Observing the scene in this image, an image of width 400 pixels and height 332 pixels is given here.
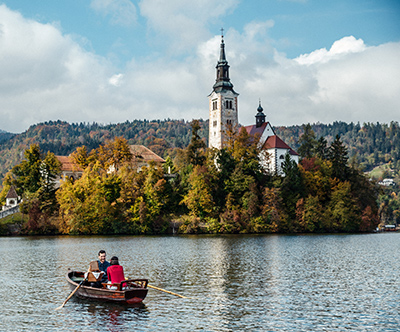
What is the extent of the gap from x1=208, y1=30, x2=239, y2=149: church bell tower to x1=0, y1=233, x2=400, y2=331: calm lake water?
232 ft

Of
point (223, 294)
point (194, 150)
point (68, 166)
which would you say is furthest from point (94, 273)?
point (68, 166)

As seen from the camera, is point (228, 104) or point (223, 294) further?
point (228, 104)

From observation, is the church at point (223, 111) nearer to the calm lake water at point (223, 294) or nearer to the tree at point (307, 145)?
the tree at point (307, 145)

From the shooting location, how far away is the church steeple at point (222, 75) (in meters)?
123

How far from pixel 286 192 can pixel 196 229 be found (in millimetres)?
21469

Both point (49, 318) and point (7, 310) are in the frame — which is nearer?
point (49, 318)

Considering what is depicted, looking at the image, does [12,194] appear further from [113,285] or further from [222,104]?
[113,285]

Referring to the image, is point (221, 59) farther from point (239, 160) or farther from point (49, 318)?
point (49, 318)

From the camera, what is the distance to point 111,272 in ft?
91.0

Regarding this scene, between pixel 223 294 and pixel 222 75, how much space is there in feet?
322

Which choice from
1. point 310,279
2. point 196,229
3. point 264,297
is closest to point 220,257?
point 310,279

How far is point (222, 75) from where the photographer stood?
124000 millimetres

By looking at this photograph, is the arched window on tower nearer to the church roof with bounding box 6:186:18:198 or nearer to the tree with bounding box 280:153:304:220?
the tree with bounding box 280:153:304:220

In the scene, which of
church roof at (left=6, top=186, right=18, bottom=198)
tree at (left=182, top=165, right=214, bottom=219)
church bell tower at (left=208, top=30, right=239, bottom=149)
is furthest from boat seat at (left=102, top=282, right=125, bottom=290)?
church roof at (left=6, top=186, right=18, bottom=198)
